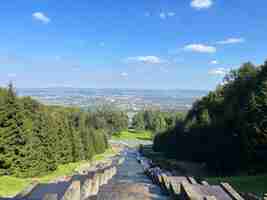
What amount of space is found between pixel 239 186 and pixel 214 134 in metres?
29.3

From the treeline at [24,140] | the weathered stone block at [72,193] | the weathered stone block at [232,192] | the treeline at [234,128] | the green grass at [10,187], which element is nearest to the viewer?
the weathered stone block at [72,193]

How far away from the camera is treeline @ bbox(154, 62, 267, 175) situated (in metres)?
33.3

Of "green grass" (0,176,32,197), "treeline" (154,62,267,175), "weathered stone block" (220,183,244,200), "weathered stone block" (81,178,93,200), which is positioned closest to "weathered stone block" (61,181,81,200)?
"weathered stone block" (81,178,93,200)

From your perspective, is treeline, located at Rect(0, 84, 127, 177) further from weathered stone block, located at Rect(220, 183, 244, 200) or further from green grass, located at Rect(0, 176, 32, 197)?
weathered stone block, located at Rect(220, 183, 244, 200)

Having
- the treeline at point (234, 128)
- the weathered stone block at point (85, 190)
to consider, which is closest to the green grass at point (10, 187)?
the weathered stone block at point (85, 190)

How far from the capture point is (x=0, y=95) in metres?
36.3

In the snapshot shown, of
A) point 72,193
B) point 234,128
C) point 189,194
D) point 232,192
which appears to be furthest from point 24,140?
point 72,193

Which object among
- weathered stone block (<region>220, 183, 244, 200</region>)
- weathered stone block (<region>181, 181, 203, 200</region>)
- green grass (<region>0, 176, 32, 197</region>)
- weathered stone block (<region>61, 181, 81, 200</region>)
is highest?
weathered stone block (<region>61, 181, 81, 200</region>)

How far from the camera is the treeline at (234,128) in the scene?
109ft

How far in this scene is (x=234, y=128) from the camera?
138ft

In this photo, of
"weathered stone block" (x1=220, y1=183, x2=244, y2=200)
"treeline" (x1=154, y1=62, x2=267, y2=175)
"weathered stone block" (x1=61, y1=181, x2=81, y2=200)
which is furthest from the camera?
"treeline" (x1=154, y1=62, x2=267, y2=175)

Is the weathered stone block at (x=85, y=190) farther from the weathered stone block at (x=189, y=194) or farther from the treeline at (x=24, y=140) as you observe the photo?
the treeline at (x=24, y=140)

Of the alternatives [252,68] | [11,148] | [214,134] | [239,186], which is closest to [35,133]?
[11,148]

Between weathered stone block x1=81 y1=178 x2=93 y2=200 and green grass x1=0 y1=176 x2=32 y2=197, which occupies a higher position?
weathered stone block x1=81 y1=178 x2=93 y2=200
